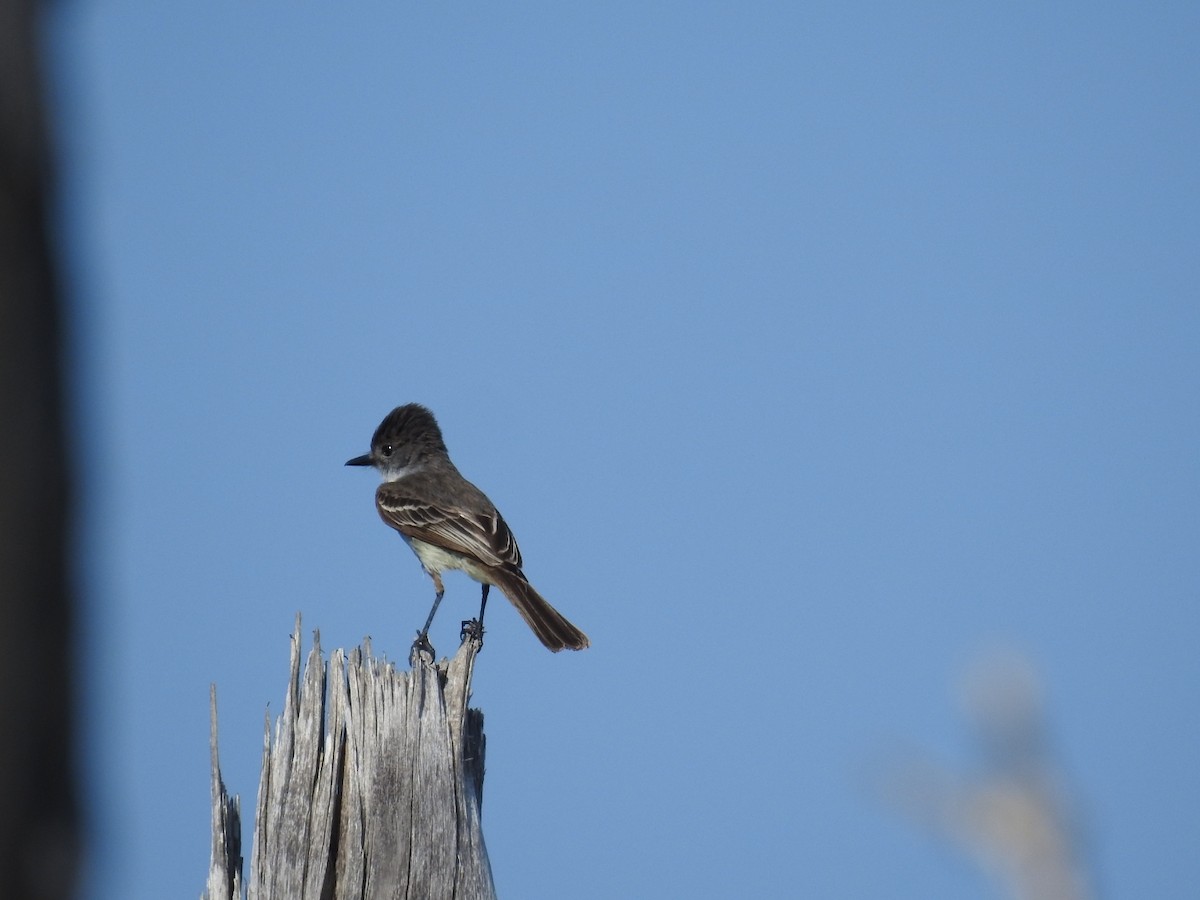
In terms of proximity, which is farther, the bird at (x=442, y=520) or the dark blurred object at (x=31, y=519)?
the bird at (x=442, y=520)

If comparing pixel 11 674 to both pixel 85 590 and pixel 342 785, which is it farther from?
pixel 342 785

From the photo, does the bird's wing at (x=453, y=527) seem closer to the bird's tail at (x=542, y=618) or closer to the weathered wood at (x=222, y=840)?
the bird's tail at (x=542, y=618)

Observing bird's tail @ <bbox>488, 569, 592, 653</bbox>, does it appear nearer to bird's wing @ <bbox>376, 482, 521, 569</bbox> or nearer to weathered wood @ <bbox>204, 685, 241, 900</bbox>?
bird's wing @ <bbox>376, 482, 521, 569</bbox>

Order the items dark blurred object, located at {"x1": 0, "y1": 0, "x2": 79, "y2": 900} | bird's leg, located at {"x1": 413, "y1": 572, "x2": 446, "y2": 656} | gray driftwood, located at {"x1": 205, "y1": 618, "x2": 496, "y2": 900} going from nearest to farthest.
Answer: dark blurred object, located at {"x1": 0, "y1": 0, "x2": 79, "y2": 900} → gray driftwood, located at {"x1": 205, "y1": 618, "x2": 496, "y2": 900} → bird's leg, located at {"x1": 413, "y1": 572, "x2": 446, "y2": 656}

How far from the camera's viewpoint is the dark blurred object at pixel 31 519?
2.09m

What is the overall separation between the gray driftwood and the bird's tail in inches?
172

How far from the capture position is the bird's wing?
12031 mm

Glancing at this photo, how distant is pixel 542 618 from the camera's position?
36.9 feet

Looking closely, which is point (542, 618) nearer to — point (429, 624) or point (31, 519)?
point (429, 624)

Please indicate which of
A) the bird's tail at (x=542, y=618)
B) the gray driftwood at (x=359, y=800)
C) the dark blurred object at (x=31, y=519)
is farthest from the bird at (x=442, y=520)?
the dark blurred object at (x=31, y=519)

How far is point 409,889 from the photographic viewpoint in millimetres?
6133

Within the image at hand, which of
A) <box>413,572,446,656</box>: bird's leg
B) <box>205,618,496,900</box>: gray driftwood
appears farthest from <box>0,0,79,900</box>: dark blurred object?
<box>413,572,446,656</box>: bird's leg

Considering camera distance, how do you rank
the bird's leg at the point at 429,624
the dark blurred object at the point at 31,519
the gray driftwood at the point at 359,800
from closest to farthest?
A: the dark blurred object at the point at 31,519 → the gray driftwood at the point at 359,800 → the bird's leg at the point at 429,624

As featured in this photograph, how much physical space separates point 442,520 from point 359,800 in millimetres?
6437
